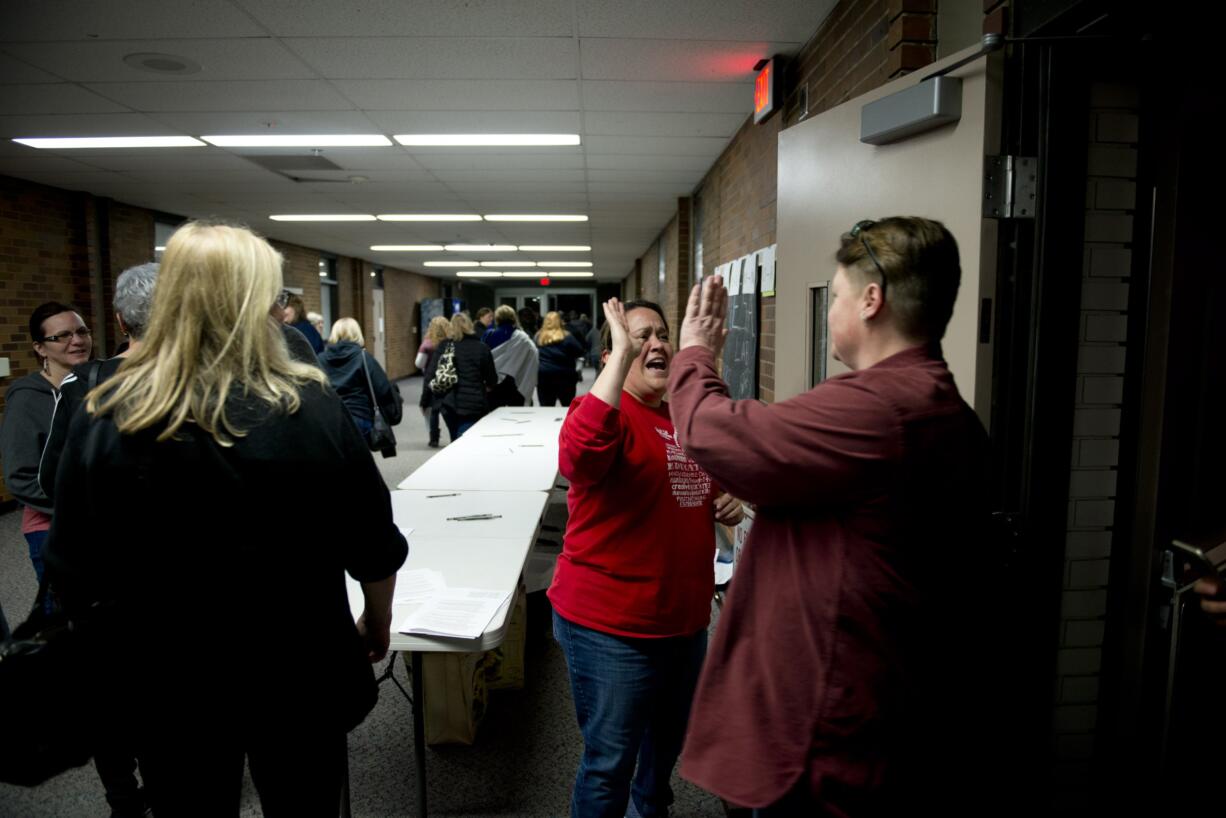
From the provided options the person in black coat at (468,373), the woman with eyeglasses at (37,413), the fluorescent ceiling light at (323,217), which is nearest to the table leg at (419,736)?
the woman with eyeglasses at (37,413)

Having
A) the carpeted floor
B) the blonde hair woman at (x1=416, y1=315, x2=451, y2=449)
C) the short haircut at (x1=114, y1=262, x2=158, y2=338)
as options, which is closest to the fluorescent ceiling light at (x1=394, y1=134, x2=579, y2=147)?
the blonde hair woman at (x1=416, y1=315, x2=451, y2=449)

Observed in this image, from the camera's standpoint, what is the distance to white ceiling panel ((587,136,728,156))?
196 inches

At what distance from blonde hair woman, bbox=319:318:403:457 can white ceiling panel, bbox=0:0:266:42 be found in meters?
2.08

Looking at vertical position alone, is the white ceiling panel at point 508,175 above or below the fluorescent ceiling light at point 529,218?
below

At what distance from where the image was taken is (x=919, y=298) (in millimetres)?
1046

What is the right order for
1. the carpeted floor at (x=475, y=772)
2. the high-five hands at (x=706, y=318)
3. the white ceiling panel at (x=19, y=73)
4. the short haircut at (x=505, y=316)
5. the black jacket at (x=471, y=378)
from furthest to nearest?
the short haircut at (x=505, y=316) → the black jacket at (x=471, y=378) → the white ceiling panel at (x=19, y=73) → the carpeted floor at (x=475, y=772) → the high-five hands at (x=706, y=318)

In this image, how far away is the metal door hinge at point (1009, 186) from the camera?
1.62 metres

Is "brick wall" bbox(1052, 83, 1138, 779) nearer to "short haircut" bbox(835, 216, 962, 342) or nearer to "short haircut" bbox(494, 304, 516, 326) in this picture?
"short haircut" bbox(835, 216, 962, 342)

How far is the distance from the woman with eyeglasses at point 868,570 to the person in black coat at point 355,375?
4237mm

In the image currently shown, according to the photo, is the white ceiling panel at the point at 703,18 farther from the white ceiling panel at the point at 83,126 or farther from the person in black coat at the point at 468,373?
the person in black coat at the point at 468,373

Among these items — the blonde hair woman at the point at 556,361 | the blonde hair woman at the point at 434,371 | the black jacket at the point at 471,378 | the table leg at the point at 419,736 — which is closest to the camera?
the table leg at the point at 419,736

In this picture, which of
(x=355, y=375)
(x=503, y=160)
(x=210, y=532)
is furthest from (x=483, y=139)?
(x=210, y=532)

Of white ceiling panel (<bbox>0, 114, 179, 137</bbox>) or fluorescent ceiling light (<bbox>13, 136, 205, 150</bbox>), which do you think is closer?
white ceiling panel (<bbox>0, 114, 179, 137</bbox>)

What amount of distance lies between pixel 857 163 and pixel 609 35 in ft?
5.37
